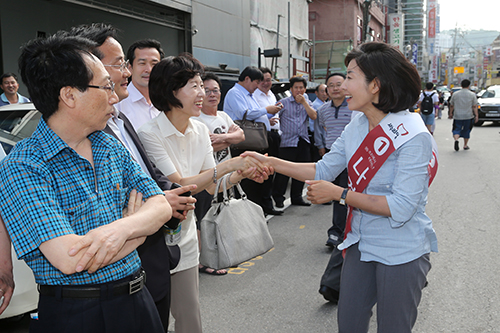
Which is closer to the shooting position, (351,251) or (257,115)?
(351,251)

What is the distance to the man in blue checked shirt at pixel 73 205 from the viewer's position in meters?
1.51

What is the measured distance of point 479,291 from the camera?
13.5 feet

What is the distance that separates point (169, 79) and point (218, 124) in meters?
2.30

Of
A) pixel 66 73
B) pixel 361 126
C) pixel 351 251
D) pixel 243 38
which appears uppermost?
pixel 243 38

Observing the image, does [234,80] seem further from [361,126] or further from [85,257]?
[85,257]

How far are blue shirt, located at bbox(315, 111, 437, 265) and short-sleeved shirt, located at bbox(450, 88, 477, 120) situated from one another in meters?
12.1

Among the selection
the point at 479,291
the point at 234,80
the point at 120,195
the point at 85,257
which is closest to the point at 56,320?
the point at 85,257

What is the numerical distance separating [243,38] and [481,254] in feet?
43.7

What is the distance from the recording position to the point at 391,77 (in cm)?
230

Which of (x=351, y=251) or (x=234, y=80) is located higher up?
(x=234, y=80)

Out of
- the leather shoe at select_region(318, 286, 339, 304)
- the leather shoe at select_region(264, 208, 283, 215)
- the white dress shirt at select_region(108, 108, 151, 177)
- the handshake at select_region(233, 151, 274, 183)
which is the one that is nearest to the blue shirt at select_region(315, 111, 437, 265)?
the handshake at select_region(233, 151, 274, 183)

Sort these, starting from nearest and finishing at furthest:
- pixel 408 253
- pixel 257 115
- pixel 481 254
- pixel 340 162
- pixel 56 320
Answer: pixel 56 320 < pixel 408 253 < pixel 340 162 < pixel 481 254 < pixel 257 115

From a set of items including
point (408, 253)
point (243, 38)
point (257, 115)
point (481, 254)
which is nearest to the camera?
point (408, 253)

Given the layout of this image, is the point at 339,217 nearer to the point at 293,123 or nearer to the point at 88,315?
the point at 293,123
